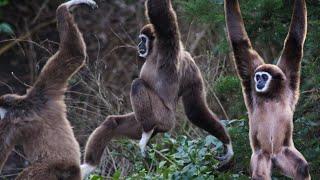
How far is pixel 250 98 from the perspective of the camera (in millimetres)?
9945

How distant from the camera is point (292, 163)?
30.4ft

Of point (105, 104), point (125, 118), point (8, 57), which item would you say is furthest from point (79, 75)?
point (8, 57)

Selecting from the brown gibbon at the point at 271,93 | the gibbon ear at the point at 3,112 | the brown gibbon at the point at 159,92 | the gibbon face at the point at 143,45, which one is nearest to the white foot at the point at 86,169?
the brown gibbon at the point at 159,92

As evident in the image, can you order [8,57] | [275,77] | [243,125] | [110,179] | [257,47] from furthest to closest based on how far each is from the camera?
[8,57], [257,47], [110,179], [243,125], [275,77]

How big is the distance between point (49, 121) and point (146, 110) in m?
1.22

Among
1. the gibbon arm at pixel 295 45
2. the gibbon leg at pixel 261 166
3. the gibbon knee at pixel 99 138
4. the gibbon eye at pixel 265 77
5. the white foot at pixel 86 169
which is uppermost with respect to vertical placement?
the gibbon arm at pixel 295 45

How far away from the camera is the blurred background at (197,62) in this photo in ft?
34.5

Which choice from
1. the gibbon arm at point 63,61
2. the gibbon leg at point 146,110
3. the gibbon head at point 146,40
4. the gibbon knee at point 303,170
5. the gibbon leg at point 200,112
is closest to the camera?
the gibbon knee at point 303,170

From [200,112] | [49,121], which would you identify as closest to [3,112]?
[49,121]

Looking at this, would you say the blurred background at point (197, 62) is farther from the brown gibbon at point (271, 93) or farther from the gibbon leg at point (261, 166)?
the gibbon leg at point (261, 166)

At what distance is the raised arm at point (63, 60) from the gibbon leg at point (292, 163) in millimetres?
2659

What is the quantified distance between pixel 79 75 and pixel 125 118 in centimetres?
344

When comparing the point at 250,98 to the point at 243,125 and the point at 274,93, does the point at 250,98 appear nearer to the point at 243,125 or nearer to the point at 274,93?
the point at 274,93

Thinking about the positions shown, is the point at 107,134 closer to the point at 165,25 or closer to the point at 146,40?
the point at 146,40
